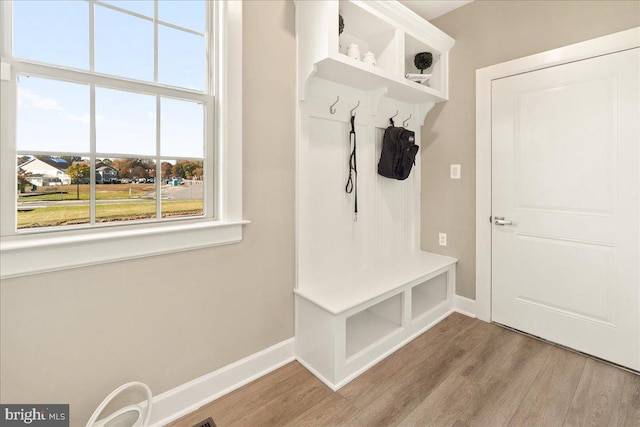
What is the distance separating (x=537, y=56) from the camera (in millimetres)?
2162

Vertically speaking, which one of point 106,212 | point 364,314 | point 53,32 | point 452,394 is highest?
point 53,32

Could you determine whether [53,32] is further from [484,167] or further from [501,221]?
[501,221]

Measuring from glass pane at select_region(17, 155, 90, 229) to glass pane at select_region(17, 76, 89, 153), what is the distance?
0.05m

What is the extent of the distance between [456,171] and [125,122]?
244 cm

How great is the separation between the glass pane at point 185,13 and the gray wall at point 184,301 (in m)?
0.23

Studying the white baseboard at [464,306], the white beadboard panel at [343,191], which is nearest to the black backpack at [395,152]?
the white beadboard panel at [343,191]

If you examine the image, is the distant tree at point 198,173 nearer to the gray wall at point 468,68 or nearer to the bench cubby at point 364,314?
the bench cubby at point 364,314

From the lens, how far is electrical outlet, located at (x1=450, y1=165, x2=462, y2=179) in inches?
104

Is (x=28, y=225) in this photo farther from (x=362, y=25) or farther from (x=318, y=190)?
(x=362, y=25)

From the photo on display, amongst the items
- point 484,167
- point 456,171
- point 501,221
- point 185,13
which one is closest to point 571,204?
point 501,221

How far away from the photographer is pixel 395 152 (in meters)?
2.44

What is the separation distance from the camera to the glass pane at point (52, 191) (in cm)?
120

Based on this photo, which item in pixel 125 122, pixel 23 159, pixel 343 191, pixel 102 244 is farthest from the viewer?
pixel 343 191

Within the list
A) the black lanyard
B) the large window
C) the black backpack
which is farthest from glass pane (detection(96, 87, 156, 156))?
the black backpack
